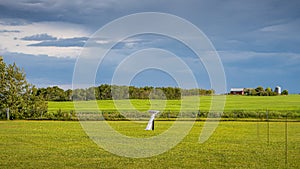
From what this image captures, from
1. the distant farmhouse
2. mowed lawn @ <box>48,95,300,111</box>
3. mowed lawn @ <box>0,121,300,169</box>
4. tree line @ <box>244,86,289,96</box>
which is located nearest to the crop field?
mowed lawn @ <box>48,95,300,111</box>

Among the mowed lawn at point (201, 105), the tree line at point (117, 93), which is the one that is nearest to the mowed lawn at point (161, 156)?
the tree line at point (117, 93)

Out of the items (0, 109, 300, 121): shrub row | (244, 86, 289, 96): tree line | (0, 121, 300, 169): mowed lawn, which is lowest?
(0, 121, 300, 169): mowed lawn

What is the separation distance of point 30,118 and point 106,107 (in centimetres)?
1744

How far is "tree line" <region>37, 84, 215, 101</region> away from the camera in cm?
3994

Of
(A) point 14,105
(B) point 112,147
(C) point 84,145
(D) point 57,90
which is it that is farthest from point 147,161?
(D) point 57,90

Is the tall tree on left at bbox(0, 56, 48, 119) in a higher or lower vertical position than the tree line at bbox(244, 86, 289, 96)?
lower

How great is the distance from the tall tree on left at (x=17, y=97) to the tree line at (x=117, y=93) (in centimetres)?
191

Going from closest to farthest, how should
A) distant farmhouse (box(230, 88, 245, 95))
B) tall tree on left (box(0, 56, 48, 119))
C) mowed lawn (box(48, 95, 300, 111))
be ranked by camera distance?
tall tree on left (box(0, 56, 48, 119)) → mowed lawn (box(48, 95, 300, 111)) → distant farmhouse (box(230, 88, 245, 95))

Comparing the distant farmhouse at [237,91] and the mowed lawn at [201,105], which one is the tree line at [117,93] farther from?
the distant farmhouse at [237,91]

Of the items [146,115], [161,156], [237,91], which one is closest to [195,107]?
[146,115]

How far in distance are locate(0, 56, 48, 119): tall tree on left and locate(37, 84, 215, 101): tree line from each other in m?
1.91

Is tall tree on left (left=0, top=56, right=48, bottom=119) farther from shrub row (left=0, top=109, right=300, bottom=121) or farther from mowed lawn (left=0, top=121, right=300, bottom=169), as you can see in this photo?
mowed lawn (left=0, top=121, right=300, bottom=169)

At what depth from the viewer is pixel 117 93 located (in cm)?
3975

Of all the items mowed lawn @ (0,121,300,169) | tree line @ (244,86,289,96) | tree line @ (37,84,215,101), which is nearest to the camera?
mowed lawn @ (0,121,300,169)
